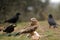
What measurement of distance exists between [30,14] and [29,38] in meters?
15.0

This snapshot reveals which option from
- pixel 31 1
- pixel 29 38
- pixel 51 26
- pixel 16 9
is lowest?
pixel 29 38

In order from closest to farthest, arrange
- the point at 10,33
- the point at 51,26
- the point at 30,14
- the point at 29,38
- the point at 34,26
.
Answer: the point at 34,26, the point at 29,38, the point at 10,33, the point at 51,26, the point at 30,14

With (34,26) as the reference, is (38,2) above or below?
above

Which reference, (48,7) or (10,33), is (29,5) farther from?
(10,33)

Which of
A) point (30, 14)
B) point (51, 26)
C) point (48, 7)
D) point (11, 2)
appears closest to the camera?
point (51, 26)

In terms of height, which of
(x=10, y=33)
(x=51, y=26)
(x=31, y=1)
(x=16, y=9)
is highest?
(x=31, y=1)

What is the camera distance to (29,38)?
30.4 feet

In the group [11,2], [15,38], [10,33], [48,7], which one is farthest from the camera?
[48,7]

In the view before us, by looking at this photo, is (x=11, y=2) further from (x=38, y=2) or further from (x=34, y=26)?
(x=34, y=26)

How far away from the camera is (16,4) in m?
22.3

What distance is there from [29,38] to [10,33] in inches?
96.5

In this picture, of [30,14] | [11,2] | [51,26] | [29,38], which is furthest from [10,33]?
[30,14]

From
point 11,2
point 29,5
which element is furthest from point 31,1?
point 11,2

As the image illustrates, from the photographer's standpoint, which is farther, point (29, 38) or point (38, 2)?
point (38, 2)
